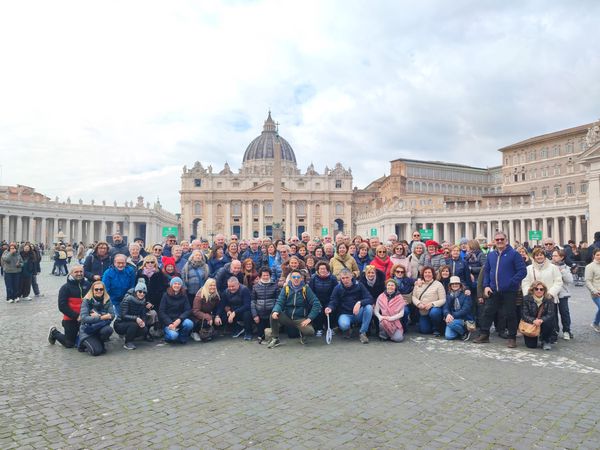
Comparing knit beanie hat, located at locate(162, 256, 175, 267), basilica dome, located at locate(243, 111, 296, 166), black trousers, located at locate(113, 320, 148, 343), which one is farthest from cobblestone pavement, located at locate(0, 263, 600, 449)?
basilica dome, located at locate(243, 111, 296, 166)

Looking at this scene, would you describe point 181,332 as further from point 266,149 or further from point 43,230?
Result: point 266,149

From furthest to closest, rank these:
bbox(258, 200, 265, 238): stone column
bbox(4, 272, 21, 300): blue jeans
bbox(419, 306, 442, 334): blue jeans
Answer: bbox(258, 200, 265, 238): stone column
bbox(4, 272, 21, 300): blue jeans
bbox(419, 306, 442, 334): blue jeans

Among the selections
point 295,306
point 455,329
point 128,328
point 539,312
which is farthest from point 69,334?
point 539,312

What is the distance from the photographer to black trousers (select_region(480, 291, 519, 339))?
303 inches

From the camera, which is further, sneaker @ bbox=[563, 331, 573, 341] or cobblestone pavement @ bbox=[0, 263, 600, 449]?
sneaker @ bbox=[563, 331, 573, 341]

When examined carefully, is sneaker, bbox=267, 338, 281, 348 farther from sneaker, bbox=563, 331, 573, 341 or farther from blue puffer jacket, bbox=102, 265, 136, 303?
sneaker, bbox=563, 331, 573, 341

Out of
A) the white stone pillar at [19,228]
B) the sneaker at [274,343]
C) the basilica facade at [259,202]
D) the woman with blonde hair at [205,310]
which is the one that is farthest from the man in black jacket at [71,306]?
the basilica facade at [259,202]

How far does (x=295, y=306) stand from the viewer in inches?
315

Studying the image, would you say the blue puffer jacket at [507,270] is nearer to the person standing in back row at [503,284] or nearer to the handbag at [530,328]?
the person standing in back row at [503,284]

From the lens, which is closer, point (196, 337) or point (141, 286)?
point (141, 286)

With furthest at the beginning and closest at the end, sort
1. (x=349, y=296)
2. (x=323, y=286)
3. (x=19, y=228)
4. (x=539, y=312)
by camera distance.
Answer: (x=19, y=228)
(x=323, y=286)
(x=349, y=296)
(x=539, y=312)

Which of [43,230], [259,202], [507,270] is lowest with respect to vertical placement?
[507,270]

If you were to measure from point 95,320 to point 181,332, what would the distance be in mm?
1425

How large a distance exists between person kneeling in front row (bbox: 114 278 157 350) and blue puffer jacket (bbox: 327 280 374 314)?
10.9ft
